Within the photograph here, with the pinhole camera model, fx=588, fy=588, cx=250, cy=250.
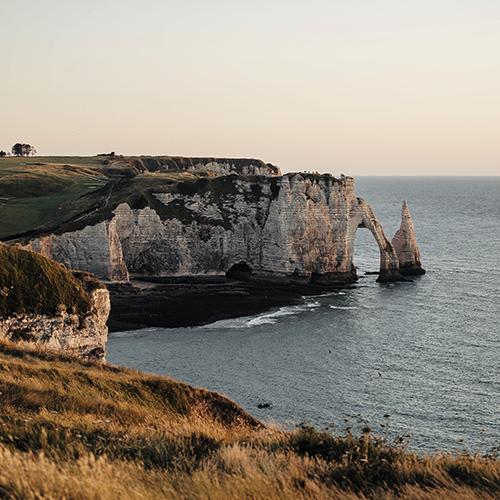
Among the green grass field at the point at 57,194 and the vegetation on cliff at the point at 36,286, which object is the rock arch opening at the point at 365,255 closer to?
the green grass field at the point at 57,194

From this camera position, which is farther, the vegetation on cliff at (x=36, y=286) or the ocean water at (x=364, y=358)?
the ocean water at (x=364, y=358)

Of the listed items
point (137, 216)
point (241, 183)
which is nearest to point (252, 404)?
point (137, 216)

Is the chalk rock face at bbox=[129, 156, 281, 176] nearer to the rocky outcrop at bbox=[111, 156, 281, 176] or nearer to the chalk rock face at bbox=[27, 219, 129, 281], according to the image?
the rocky outcrop at bbox=[111, 156, 281, 176]

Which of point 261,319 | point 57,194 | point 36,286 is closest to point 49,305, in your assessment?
point 36,286

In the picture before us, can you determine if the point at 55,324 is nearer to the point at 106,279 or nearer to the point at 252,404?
the point at 252,404

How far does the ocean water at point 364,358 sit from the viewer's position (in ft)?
127

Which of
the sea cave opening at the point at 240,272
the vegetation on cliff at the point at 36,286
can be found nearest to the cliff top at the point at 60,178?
the sea cave opening at the point at 240,272

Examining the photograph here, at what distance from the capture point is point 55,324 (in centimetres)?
3091

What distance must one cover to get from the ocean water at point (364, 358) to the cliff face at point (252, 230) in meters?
7.54

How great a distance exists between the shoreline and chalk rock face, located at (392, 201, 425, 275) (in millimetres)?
14051

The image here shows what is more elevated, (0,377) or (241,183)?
(241,183)

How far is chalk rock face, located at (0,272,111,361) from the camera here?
97.5 ft

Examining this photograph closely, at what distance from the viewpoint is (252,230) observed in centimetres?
8775

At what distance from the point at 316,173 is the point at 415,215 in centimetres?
11360
